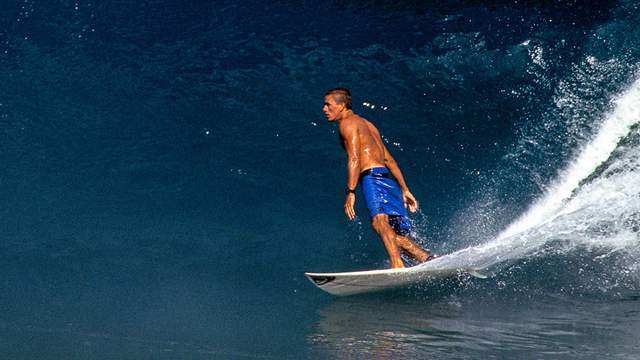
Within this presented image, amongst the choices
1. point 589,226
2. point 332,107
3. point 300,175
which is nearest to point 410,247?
point 332,107

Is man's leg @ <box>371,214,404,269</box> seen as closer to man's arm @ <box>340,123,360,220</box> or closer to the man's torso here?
man's arm @ <box>340,123,360,220</box>

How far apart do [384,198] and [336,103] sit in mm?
979

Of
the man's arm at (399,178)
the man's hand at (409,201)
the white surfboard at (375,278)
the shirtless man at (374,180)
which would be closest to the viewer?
the white surfboard at (375,278)

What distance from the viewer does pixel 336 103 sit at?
6113 millimetres

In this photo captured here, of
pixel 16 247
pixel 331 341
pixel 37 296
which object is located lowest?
pixel 331 341

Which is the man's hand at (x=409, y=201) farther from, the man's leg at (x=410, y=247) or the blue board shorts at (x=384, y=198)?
the man's leg at (x=410, y=247)

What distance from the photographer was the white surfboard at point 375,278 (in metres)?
5.50

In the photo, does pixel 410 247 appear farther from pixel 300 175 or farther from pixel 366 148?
pixel 300 175

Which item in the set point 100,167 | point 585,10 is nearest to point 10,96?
point 100,167

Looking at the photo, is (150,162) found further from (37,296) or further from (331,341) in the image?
(331,341)

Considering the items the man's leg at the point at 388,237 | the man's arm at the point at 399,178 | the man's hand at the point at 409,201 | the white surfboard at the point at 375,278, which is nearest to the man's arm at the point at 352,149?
the man's leg at the point at 388,237

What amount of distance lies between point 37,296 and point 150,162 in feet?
17.0

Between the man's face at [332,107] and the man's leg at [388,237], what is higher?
the man's face at [332,107]

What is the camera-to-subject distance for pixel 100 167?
390 inches
